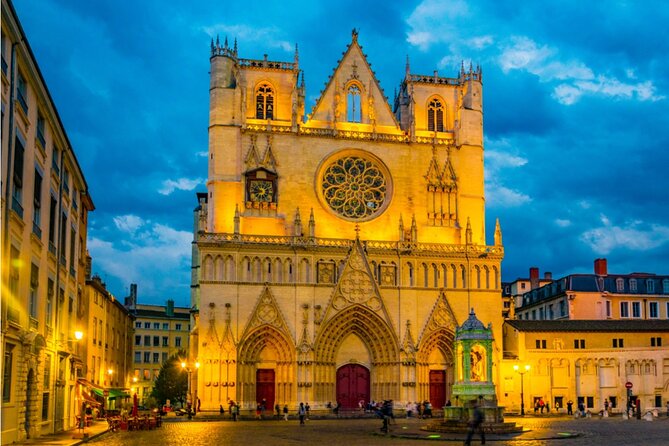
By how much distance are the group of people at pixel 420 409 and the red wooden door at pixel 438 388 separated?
9.57 ft

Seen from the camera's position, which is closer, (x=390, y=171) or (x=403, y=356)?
(x=403, y=356)

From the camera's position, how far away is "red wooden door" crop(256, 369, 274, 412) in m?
64.5

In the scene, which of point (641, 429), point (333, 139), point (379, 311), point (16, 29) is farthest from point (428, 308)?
point (16, 29)

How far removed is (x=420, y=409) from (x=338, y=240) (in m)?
14.1

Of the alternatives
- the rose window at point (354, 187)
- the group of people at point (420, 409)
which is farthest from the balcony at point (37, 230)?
the rose window at point (354, 187)

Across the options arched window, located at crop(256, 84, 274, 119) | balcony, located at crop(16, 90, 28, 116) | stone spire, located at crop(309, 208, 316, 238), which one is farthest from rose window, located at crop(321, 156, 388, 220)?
balcony, located at crop(16, 90, 28, 116)

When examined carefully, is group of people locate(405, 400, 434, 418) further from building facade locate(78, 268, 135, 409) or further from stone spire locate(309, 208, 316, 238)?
building facade locate(78, 268, 135, 409)

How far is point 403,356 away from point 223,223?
16.7 meters

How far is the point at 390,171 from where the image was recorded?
229 feet

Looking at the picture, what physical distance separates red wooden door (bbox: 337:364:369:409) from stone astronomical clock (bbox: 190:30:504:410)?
4.2 inches

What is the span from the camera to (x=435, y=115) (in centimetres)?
7312

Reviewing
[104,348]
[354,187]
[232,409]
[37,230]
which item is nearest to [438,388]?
[232,409]

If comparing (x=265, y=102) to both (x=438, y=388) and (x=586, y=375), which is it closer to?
(x=438, y=388)

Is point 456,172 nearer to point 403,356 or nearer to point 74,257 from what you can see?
point 403,356
